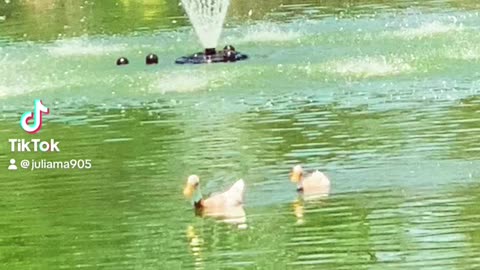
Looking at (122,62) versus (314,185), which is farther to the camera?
(122,62)

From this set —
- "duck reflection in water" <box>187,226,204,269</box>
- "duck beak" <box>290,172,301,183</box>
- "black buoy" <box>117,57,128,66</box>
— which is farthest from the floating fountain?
"duck reflection in water" <box>187,226,204,269</box>

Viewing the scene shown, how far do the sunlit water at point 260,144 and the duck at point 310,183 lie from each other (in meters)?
0.08

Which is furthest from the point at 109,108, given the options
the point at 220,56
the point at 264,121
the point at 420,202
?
the point at 420,202

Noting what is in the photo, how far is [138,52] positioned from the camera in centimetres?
1636

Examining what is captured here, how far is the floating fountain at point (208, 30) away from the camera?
15.1 metres

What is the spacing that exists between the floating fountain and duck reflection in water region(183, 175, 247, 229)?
21.6ft

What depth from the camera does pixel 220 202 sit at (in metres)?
8.40

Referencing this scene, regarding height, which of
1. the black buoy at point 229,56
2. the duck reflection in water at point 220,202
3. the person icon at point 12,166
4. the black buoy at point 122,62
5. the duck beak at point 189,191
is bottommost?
the duck reflection in water at point 220,202

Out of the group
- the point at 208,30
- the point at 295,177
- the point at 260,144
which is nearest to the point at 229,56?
the point at 208,30

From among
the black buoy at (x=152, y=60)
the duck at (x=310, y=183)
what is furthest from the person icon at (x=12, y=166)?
the black buoy at (x=152, y=60)

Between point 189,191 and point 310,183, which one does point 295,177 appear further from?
point 189,191

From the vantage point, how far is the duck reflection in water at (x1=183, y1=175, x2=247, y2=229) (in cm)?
827

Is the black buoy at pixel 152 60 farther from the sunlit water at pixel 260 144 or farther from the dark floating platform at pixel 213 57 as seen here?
the dark floating platform at pixel 213 57

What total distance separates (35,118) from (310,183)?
4.56 meters
